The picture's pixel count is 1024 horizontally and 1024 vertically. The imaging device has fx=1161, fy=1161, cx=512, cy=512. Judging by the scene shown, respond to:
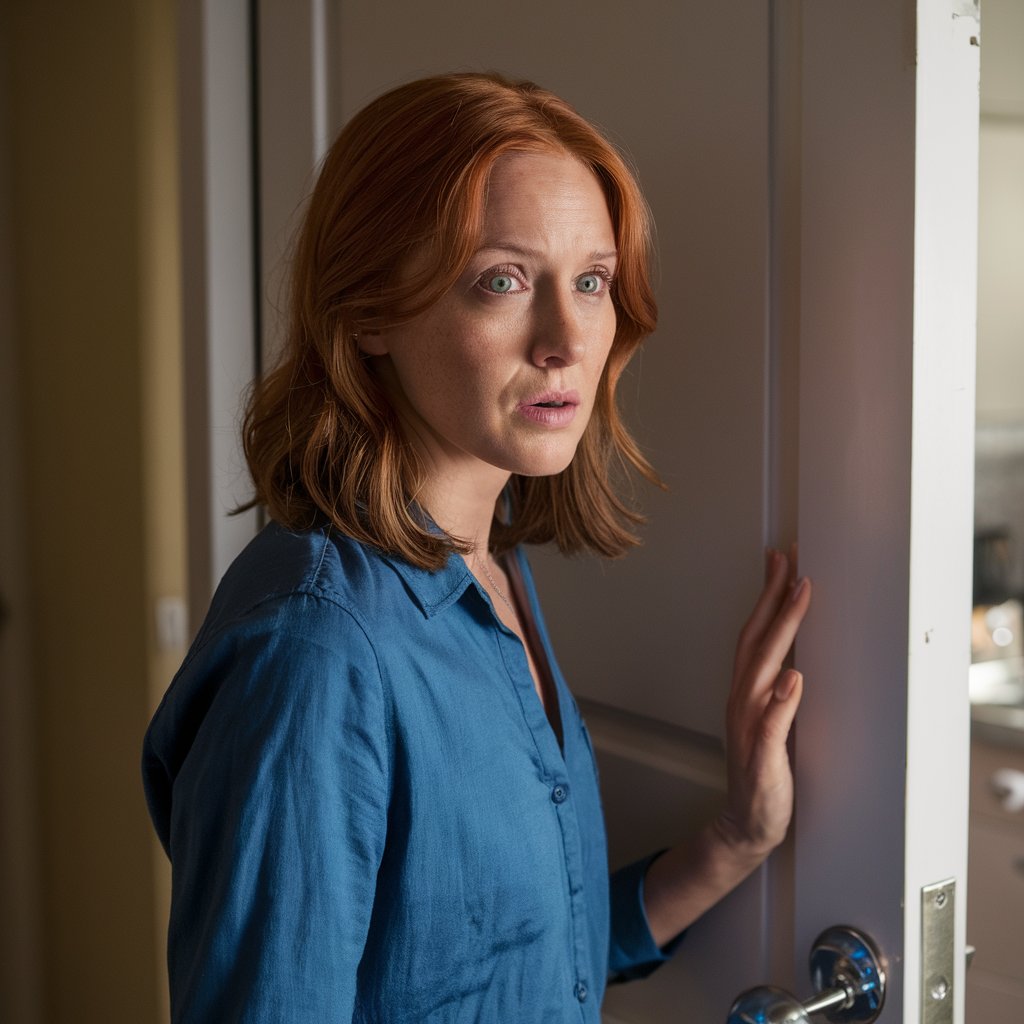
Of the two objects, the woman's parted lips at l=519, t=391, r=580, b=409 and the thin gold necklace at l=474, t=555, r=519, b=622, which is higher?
the woman's parted lips at l=519, t=391, r=580, b=409

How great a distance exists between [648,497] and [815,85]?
0.36 metres

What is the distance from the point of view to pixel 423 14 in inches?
Result: 45.5

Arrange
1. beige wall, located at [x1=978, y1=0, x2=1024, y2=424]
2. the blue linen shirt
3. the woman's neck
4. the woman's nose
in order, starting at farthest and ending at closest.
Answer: beige wall, located at [x1=978, y1=0, x2=1024, y2=424] → the woman's neck → the woman's nose → the blue linen shirt

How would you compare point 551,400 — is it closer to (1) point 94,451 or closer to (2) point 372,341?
(2) point 372,341

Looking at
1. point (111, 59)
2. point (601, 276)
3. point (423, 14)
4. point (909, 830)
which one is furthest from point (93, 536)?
point (909, 830)

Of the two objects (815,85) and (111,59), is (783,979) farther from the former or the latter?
(111,59)

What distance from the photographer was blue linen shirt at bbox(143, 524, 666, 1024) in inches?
26.1

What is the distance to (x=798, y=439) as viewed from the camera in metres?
0.85

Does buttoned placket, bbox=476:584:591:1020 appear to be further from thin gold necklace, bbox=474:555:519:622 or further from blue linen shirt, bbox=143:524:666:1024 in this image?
thin gold necklace, bbox=474:555:519:622

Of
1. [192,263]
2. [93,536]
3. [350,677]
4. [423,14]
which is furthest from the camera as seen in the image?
[93,536]

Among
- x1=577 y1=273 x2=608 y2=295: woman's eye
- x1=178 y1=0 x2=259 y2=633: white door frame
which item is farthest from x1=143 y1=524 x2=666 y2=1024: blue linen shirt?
x1=178 y1=0 x2=259 y2=633: white door frame

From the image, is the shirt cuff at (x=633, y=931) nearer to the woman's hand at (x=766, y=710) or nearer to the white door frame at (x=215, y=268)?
the woman's hand at (x=766, y=710)

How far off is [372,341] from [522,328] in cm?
12

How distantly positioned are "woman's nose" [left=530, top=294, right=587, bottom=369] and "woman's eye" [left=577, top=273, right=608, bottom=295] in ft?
0.09
